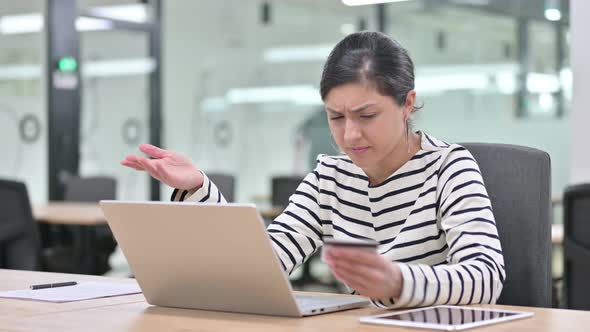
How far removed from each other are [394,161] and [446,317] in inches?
22.3

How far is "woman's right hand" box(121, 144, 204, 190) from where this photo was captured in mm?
1809

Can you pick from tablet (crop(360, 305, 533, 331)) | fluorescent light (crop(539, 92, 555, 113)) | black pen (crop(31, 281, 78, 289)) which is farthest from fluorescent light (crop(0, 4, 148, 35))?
tablet (crop(360, 305, 533, 331))

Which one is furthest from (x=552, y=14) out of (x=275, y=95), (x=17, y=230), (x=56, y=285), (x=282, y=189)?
(x=56, y=285)

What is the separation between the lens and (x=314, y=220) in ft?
6.70

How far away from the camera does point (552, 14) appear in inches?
232

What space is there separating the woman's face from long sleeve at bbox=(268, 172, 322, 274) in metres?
0.23

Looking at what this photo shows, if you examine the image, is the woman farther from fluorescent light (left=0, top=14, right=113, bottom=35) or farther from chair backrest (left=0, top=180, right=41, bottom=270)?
fluorescent light (left=0, top=14, right=113, bottom=35)

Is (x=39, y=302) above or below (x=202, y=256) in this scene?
below

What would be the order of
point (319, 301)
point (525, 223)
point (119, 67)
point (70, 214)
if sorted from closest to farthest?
point (319, 301) < point (525, 223) < point (70, 214) < point (119, 67)

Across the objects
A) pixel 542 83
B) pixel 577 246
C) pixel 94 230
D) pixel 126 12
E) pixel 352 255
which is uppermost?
pixel 126 12

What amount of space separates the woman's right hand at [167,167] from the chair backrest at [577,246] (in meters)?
1.37

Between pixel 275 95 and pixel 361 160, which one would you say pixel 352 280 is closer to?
pixel 361 160

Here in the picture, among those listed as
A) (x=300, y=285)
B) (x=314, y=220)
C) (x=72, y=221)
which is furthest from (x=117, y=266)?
(x=314, y=220)

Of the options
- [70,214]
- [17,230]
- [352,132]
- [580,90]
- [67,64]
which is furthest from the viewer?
[67,64]
